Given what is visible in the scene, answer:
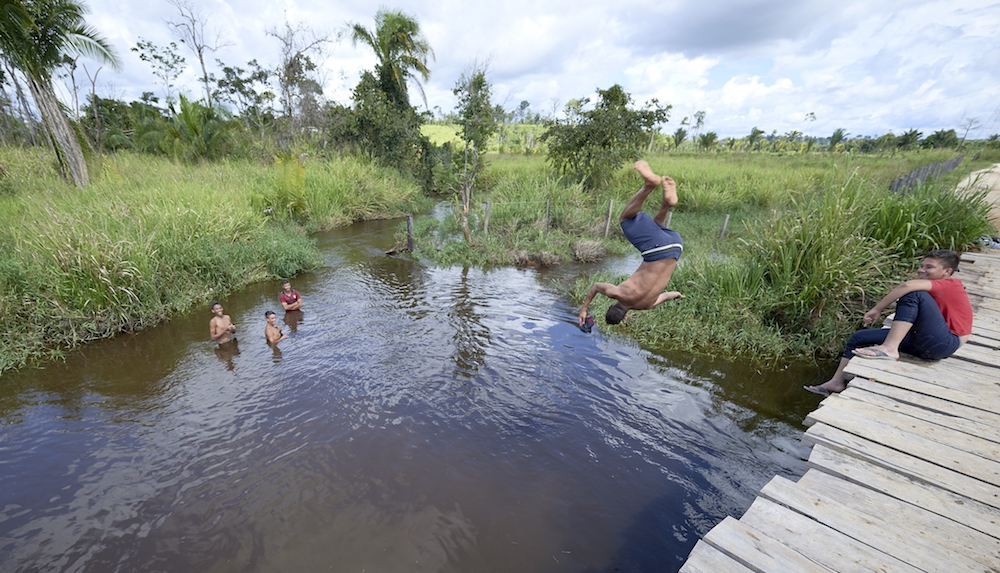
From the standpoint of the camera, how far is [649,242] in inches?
141

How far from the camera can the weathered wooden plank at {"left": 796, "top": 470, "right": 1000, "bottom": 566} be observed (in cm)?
215

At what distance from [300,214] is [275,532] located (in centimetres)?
1198

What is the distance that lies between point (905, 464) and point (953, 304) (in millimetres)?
2575

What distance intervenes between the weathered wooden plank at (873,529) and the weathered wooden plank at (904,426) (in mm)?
888

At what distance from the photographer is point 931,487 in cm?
258

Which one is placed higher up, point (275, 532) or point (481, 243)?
point (481, 243)

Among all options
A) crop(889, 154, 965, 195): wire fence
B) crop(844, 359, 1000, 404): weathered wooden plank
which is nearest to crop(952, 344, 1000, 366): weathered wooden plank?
crop(844, 359, 1000, 404): weathered wooden plank

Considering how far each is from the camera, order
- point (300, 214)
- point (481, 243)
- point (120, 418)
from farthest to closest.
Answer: point (300, 214)
point (481, 243)
point (120, 418)

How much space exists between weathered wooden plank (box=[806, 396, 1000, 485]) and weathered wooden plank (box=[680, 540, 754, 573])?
178cm

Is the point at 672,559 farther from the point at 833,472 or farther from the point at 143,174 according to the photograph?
the point at 143,174

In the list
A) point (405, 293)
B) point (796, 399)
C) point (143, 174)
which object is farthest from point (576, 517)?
point (143, 174)

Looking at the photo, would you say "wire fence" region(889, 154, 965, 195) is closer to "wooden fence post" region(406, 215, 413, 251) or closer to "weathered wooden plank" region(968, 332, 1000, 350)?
"weathered wooden plank" region(968, 332, 1000, 350)

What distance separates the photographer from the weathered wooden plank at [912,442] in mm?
2693

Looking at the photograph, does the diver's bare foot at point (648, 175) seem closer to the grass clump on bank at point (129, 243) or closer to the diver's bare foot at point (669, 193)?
the diver's bare foot at point (669, 193)
